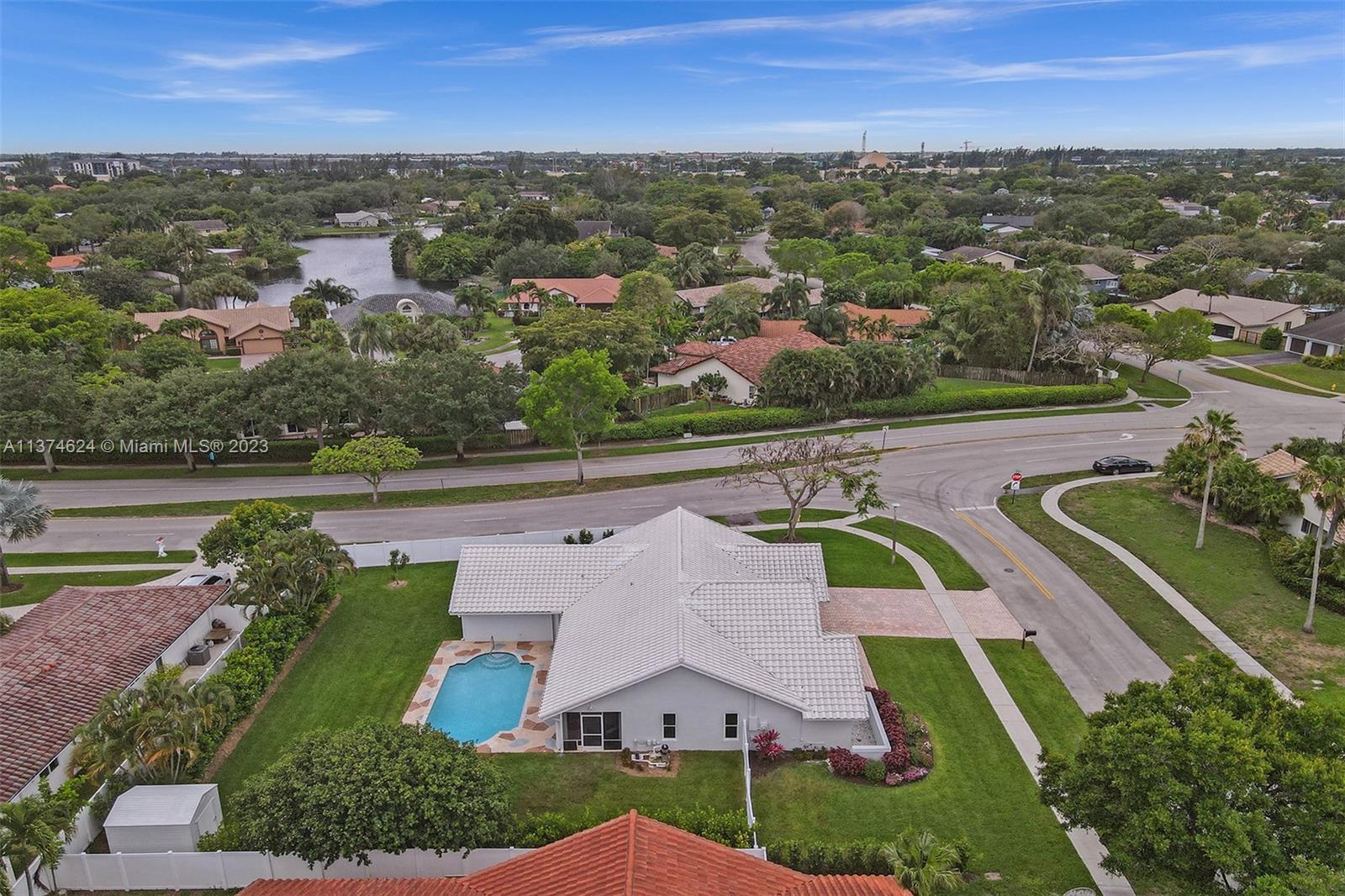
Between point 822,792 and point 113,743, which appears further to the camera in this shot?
point 822,792

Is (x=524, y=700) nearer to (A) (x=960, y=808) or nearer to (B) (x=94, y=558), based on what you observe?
(A) (x=960, y=808)

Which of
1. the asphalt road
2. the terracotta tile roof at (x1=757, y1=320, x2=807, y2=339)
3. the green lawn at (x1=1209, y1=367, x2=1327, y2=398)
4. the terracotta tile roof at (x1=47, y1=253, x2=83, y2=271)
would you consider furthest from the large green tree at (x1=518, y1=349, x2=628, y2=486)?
the terracotta tile roof at (x1=47, y1=253, x2=83, y2=271)

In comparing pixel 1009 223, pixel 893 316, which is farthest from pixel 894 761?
pixel 1009 223

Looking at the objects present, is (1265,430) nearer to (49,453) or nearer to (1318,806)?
(1318,806)

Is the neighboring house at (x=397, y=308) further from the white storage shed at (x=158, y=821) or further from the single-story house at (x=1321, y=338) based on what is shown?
the single-story house at (x=1321, y=338)

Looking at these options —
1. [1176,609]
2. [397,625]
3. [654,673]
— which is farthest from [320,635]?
[1176,609]

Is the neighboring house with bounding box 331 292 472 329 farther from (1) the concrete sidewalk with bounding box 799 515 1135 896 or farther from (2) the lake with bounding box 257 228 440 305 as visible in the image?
(1) the concrete sidewalk with bounding box 799 515 1135 896
